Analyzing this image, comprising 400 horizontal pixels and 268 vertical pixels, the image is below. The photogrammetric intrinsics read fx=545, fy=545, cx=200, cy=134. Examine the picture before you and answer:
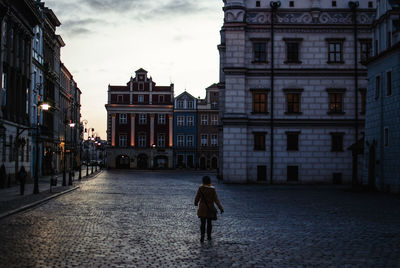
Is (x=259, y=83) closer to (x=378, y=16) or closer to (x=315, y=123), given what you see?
(x=315, y=123)

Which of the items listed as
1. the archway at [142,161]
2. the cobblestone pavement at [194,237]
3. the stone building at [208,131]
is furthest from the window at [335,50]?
the archway at [142,161]

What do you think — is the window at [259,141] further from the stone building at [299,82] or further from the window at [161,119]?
the window at [161,119]

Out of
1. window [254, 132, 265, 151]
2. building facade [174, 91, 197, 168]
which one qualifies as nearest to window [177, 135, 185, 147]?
building facade [174, 91, 197, 168]

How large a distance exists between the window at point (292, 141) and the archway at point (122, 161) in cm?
6174

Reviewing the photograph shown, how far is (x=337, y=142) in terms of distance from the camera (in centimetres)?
4450

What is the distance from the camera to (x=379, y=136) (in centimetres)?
3500

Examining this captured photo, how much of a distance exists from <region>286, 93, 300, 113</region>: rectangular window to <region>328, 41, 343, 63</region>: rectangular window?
4114 millimetres

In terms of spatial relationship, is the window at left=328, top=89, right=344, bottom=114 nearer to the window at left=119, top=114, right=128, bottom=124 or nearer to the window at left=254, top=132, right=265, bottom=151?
the window at left=254, top=132, right=265, bottom=151

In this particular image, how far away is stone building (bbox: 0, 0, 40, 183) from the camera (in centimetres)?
3717

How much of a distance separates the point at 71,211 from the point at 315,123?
2801 cm

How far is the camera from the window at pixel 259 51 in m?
44.8

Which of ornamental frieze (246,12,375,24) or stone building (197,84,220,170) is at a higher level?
ornamental frieze (246,12,375,24)

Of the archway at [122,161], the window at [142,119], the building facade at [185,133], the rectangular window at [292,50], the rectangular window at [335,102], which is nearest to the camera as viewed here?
the rectangular window at [335,102]

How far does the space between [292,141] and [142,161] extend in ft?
203
